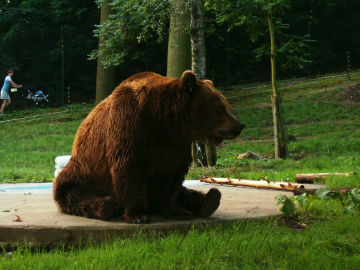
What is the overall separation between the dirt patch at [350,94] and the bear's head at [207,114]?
620 inches

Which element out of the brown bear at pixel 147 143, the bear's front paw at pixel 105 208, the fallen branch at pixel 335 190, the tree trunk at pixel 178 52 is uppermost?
the tree trunk at pixel 178 52

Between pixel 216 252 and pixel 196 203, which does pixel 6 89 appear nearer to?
pixel 196 203

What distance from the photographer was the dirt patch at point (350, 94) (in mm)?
19350

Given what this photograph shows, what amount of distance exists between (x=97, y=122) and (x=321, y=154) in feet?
28.5

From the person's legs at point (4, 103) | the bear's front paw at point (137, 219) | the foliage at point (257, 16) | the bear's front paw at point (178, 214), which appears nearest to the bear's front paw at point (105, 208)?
the bear's front paw at point (137, 219)

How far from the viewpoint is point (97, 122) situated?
191 inches

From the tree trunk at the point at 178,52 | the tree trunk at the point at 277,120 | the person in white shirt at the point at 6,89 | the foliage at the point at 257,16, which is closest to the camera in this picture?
the tree trunk at the point at 277,120

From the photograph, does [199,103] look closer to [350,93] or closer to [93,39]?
[350,93]

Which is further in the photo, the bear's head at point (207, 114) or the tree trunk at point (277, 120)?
the tree trunk at point (277, 120)

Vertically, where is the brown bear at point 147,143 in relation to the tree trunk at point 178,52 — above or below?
below

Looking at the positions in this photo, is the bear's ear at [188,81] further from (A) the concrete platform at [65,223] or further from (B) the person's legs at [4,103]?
(B) the person's legs at [4,103]

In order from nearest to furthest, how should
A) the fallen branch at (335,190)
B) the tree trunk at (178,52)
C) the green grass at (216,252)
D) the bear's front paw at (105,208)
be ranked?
the green grass at (216,252) → the bear's front paw at (105,208) → the fallen branch at (335,190) → the tree trunk at (178,52)

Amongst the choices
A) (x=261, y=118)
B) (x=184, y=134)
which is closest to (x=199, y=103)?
(x=184, y=134)

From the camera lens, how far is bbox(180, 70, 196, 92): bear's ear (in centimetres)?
443
